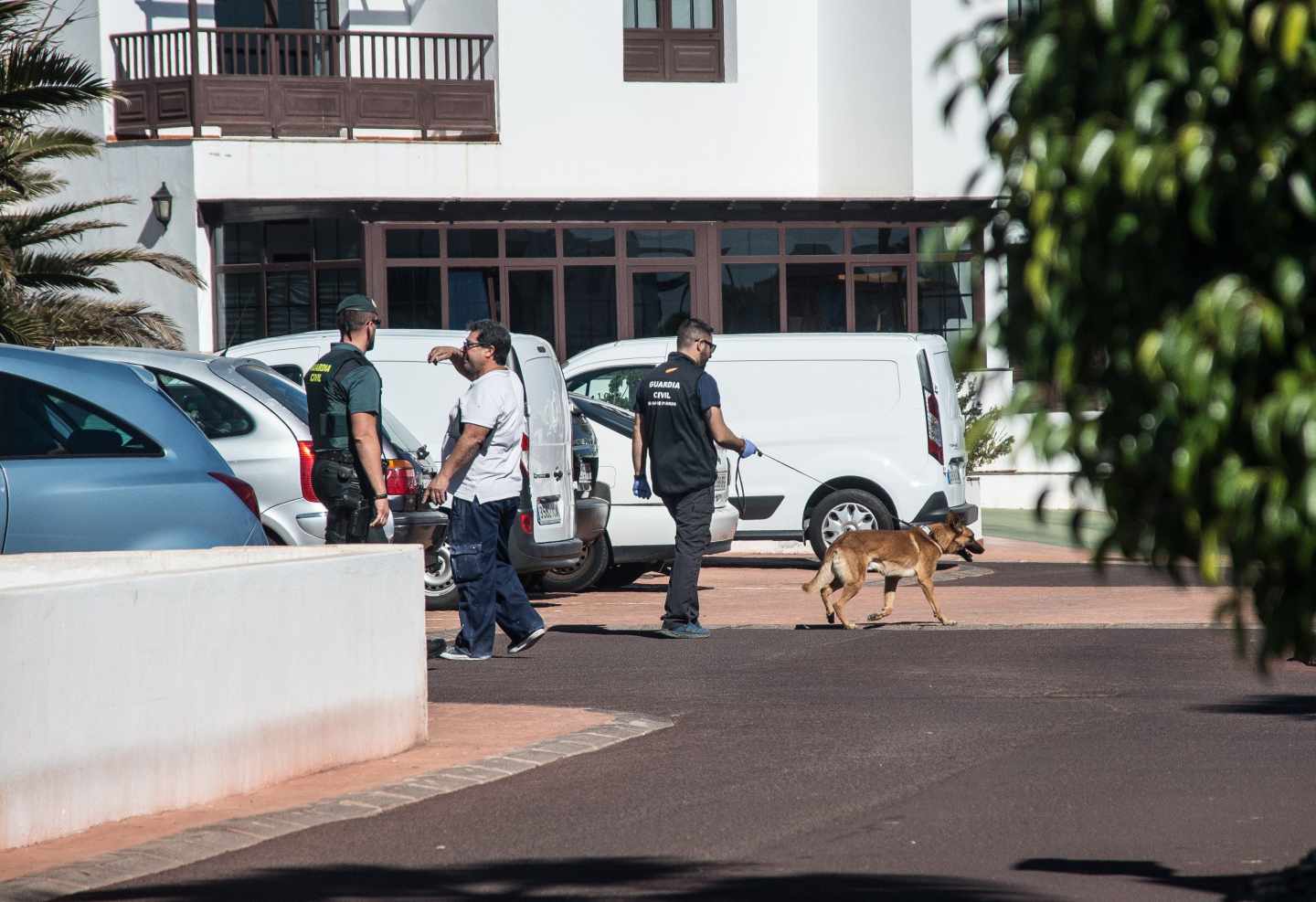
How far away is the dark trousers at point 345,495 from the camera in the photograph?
10391 mm

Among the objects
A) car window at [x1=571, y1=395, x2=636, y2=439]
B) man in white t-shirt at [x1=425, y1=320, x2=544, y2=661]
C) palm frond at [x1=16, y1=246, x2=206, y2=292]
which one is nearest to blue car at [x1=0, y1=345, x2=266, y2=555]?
man in white t-shirt at [x1=425, y1=320, x2=544, y2=661]

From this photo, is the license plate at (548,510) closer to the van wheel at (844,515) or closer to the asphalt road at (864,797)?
the asphalt road at (864,797)

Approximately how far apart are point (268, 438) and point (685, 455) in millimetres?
2512

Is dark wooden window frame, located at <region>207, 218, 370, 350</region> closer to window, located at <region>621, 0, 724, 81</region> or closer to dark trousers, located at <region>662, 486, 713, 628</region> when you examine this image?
window, located at <region>621, 0, 724, 81</region>

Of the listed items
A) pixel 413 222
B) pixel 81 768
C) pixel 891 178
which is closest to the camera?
pixel 81 768

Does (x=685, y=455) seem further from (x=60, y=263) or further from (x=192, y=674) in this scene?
(x=60, y=263)

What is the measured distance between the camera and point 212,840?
255 inches

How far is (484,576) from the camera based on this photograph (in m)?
10.9

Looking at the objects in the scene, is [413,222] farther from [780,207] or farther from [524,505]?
[524,505]

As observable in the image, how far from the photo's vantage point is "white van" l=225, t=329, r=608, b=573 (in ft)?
43.3

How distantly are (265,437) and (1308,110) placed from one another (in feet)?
31.5

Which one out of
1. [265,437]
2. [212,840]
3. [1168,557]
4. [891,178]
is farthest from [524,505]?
[891,178]

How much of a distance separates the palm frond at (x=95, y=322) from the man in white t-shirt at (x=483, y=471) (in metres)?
9.44

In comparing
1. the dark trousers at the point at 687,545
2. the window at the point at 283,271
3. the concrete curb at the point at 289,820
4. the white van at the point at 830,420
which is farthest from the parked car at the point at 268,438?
the window at the point at 283,271
